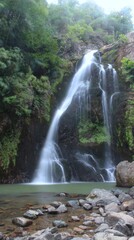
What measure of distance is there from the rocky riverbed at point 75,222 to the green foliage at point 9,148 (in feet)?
23.6

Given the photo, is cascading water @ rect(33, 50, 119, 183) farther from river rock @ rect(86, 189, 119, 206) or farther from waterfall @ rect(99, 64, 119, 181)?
river rock @ rect(86, 189, 119, 206)

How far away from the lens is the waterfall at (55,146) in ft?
49.1

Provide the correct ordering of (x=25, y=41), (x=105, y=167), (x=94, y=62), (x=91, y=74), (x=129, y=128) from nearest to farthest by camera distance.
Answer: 1. (x=105, y=167)
2. (x=129, y=128)
3. (x=25, y=41)
4. (x=91, y=74)
5. (x=94, y=62)

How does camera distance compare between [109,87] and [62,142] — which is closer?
[62,142]

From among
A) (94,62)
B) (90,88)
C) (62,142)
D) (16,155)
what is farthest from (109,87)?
(16,155)

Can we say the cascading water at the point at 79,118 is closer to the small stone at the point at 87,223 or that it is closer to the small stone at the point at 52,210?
the small stone at the point at 52,210

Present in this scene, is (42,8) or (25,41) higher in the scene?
(42,8)

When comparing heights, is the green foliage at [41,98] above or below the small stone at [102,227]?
above

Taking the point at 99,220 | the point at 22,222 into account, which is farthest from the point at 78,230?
the point at 22,222

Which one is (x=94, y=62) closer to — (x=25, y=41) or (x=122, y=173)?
(x=25, y=41)

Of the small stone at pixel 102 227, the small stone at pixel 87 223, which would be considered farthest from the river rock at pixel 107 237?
the small stone at pixel 87 223

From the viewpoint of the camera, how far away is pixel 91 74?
69.7 feet

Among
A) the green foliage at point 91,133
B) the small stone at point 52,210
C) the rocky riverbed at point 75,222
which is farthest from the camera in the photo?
the green foliage at point 91,133

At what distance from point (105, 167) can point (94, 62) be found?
9470 mm
